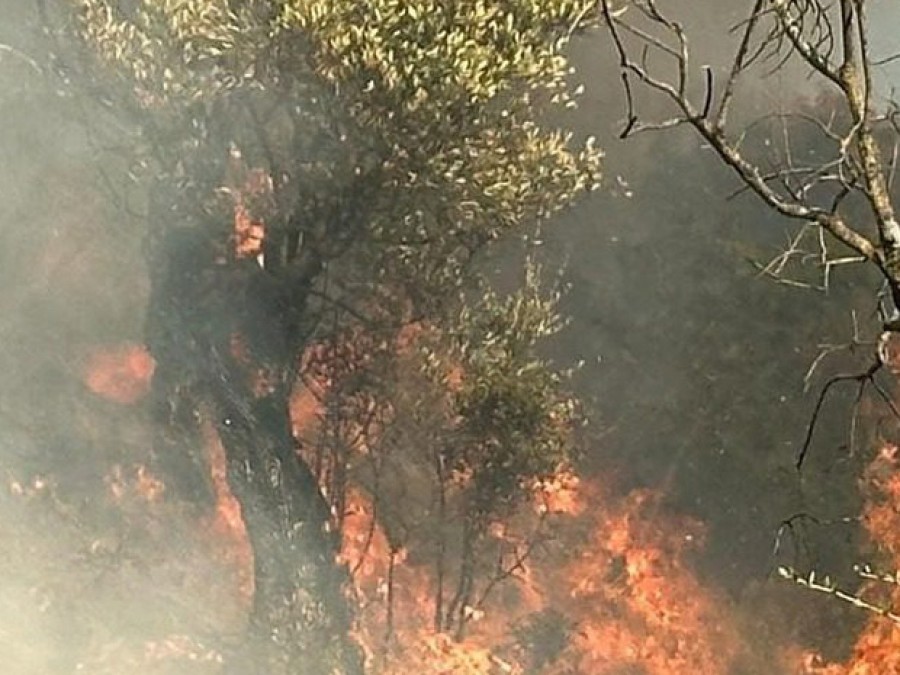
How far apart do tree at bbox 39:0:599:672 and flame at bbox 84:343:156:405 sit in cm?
6

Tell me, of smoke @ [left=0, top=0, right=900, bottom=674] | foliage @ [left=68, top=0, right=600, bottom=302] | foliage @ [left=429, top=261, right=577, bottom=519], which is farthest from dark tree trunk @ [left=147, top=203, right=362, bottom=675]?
foliage @ [left=429, top=261, right=577, bottom=519]

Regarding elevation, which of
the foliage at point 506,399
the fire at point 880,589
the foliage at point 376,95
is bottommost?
the fire at point 880,589

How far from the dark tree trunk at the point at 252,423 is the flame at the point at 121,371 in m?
0.06

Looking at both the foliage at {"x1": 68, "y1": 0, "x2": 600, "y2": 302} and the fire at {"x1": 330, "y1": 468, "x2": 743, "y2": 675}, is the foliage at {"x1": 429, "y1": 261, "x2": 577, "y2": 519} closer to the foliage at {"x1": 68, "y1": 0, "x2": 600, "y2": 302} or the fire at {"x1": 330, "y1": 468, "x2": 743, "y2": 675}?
the fire at {"x1": 330, "y1": 468, "x2": 743, "y2": 675}

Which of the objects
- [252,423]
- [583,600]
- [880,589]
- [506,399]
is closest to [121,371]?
[252,423]

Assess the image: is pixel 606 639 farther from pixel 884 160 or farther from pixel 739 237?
pixel 884 160

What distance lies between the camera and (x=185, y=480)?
5.43 m

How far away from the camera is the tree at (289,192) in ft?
17.2

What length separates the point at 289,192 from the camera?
5.47 m

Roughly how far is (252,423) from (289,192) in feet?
3.44

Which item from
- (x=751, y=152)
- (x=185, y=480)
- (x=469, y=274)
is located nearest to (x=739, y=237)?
(x=751, y=152)

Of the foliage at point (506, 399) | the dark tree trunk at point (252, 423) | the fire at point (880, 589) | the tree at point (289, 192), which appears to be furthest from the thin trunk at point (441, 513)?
the fire at point (880, 589)

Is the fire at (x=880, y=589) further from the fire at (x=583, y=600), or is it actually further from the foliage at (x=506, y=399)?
the foliage at (x=506, y=399)

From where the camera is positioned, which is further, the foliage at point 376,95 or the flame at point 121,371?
the flame at point 121,371
